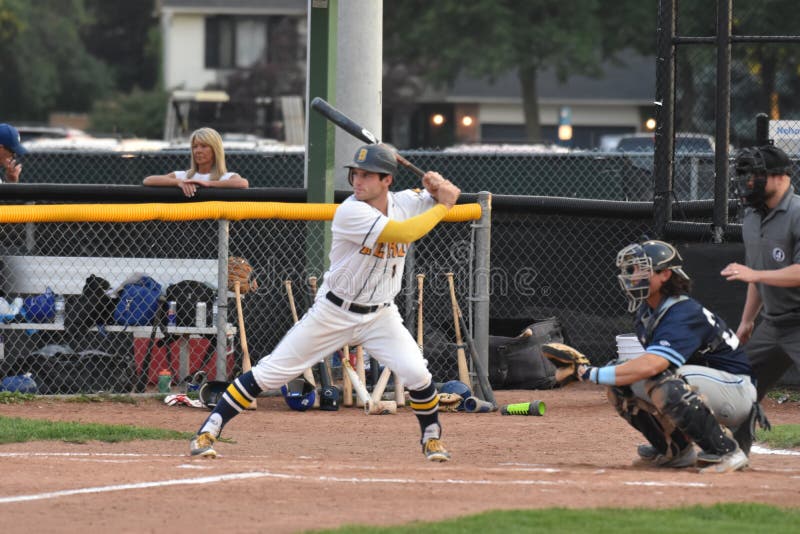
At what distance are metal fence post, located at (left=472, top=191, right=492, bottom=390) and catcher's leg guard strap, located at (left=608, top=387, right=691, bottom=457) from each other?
302 centimetres

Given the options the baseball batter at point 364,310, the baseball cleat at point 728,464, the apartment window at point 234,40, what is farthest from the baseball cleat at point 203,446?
the apartment window at point 234,40

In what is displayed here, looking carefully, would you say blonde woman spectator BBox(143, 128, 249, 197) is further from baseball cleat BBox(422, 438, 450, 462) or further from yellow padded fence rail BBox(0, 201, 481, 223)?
baseball cleat BBox(422, 438, 450, 462)

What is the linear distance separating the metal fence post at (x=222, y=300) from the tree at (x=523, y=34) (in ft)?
114

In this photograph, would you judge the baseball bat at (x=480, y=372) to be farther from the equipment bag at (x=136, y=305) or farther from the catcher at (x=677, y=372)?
the catcher at (x=677, y=372)

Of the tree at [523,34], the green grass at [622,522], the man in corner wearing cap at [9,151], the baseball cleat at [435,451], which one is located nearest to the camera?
the green grass at [622,522]

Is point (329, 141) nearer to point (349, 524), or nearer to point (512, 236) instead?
point (512, 236)

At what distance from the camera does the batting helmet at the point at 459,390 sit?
10.0 metres

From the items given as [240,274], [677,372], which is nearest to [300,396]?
[240,274]

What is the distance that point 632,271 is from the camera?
6824mm

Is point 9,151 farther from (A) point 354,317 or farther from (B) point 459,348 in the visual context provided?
(A) point 354,317

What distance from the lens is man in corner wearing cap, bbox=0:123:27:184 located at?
11.4 m

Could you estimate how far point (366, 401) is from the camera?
32.3 feet

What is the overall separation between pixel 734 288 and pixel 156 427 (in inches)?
185

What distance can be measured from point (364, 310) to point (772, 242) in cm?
225
